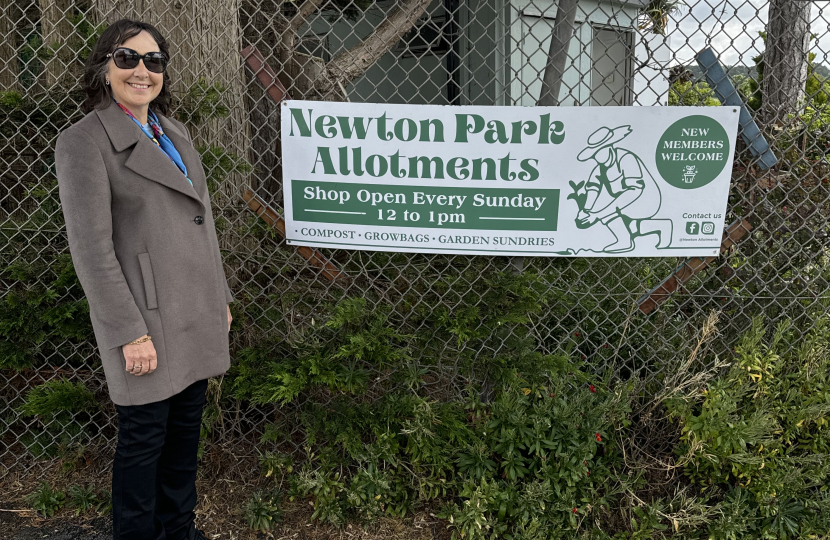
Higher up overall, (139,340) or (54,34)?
(54,34)

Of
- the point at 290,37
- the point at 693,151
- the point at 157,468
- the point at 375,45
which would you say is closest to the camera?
the point at 157,468

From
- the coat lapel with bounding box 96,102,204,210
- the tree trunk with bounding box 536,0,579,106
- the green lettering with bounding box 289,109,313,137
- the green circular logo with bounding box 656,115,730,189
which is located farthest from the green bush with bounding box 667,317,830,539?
the coat lapel with bounding box 96,102,204,210

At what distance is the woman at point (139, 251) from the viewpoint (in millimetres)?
1973

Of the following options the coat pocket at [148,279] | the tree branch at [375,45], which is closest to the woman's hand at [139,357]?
the coat pocket at [148,279]

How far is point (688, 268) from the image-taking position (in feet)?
9.09

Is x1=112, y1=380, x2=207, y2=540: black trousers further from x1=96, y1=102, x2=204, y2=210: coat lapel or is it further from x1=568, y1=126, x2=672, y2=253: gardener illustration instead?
x1=568, y1=126, x2=672, y2=253: gardener illustration

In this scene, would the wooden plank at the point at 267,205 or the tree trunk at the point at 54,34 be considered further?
the tree trunk at the point at 54,34

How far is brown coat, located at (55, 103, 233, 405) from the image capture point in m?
1.96

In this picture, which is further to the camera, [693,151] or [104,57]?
[693,151]

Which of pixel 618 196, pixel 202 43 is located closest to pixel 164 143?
pixel 202 43

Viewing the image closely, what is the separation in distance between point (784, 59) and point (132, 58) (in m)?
2.62

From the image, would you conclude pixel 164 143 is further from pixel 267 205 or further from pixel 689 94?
pixel 689 94

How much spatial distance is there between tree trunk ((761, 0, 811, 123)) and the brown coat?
2.34 m

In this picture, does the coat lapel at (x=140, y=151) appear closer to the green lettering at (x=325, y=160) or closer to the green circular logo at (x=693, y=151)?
the green lettering at (x=325, y=160)
